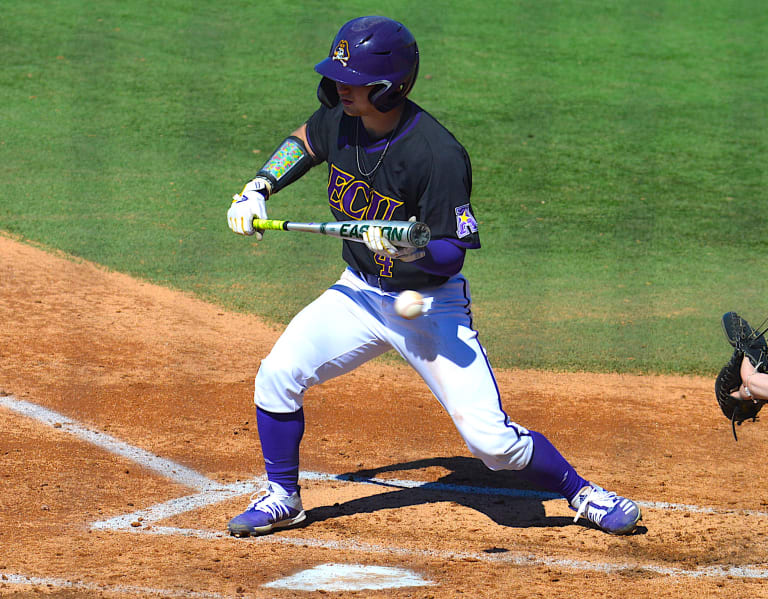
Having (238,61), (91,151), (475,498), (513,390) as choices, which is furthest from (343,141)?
(238,61)

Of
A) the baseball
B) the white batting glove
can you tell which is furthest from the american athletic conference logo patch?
the white batting glove

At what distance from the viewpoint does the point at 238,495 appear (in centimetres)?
378

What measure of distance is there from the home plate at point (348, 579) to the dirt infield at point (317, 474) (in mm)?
33

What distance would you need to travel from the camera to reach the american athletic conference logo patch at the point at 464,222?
3227 mm

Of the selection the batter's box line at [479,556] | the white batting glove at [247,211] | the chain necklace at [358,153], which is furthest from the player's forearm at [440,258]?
the batter's box line at [479,556]

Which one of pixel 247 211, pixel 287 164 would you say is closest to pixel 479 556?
pixel 247 211

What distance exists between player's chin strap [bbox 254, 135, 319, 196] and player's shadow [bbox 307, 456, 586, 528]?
1.23 m

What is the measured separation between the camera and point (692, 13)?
13.2 metres

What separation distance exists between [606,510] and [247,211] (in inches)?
64.8

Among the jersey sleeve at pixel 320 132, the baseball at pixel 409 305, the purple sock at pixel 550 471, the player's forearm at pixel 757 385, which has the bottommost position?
the purple sock at pixel 550 471

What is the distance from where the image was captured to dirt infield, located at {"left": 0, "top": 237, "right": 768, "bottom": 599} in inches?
122

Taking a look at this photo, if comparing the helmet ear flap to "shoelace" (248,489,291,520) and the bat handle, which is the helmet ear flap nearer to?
the bat handle

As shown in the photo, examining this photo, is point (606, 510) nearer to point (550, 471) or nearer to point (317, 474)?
point (550, 471)

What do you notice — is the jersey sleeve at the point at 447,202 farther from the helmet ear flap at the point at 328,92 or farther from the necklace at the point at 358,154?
the helmet ear flap at the point at 328,92
